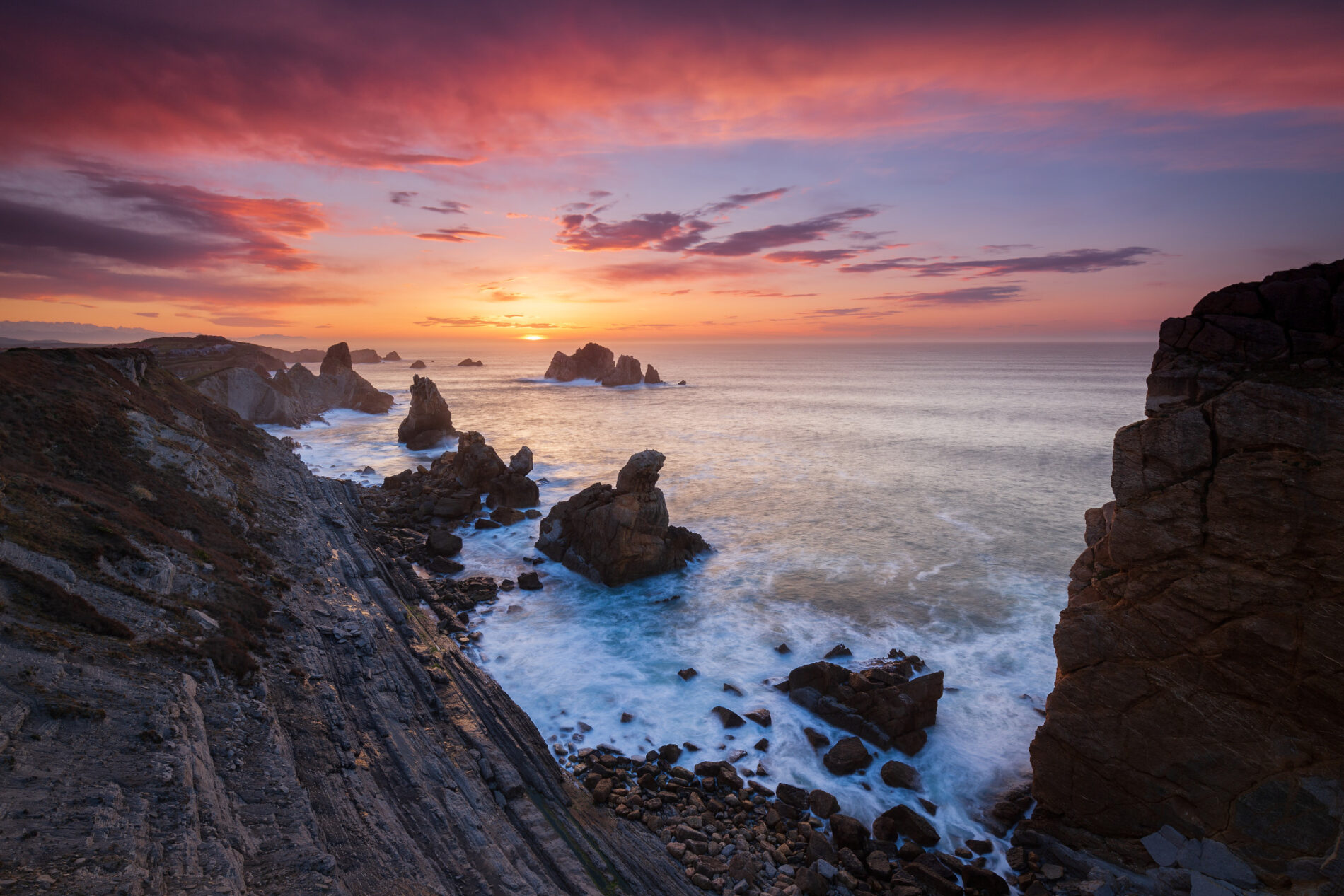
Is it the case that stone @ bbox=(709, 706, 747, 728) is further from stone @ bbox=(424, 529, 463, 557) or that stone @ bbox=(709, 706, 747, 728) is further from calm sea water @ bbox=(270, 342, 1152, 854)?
stone @ bbox=(424, 529, 463, 557)

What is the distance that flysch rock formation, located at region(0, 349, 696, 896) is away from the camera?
8602 mm

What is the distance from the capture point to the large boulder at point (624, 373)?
170 metres

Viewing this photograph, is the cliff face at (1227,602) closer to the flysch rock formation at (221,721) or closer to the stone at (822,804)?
the stone at (822,804)

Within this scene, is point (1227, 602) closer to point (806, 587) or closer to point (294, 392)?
point (806, 587)

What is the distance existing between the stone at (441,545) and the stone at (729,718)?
21413mm

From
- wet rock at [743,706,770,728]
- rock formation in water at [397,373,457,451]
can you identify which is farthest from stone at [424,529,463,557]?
rock formation in water at [397,373,457,451]

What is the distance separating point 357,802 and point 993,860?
1650 centimetres

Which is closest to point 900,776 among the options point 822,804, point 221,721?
point 822,804

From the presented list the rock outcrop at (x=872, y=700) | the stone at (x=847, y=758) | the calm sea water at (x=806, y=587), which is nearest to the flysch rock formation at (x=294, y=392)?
the calm sea water at (x=806, y=587)

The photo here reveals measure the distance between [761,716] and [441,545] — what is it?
2335 cm

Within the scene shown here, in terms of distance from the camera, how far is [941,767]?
19.5m

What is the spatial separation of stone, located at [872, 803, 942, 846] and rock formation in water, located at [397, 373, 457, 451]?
65.1m

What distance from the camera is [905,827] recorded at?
1636 cm

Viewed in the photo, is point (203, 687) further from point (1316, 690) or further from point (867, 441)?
point (867, 441)
